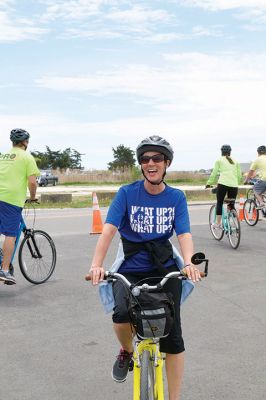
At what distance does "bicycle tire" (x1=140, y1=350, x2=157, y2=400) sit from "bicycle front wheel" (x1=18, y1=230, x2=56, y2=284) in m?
4.43

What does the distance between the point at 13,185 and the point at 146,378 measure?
4026mm

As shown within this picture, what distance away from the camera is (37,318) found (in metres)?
5.81

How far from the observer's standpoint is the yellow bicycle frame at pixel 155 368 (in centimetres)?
305

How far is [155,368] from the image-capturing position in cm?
310

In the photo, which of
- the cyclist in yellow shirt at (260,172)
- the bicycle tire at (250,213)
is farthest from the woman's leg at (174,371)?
the bicycle tire at (250,213)

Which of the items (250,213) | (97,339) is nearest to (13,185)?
(97,339)

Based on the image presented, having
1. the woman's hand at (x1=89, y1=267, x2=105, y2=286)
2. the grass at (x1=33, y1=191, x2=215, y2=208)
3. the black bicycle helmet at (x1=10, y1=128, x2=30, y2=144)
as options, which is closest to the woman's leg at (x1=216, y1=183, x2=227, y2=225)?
the black bicycle helmet at (x1=10, y1=128, x2=30, y2=144)

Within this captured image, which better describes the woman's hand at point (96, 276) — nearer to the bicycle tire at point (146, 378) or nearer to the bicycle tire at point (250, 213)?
the bicycle tire at point (146, 378)

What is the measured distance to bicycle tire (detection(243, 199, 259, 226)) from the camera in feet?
45.5

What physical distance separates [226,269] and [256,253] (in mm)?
1677

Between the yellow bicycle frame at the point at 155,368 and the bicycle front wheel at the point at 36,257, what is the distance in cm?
438

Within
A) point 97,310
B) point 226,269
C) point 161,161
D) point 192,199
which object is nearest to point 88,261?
point 226,269

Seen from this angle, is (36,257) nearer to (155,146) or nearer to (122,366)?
(122,366)

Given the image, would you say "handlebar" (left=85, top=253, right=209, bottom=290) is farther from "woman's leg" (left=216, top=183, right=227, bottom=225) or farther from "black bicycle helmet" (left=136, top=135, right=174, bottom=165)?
"woman's leg" (left=216, top=183, right=227, bottom=225)
